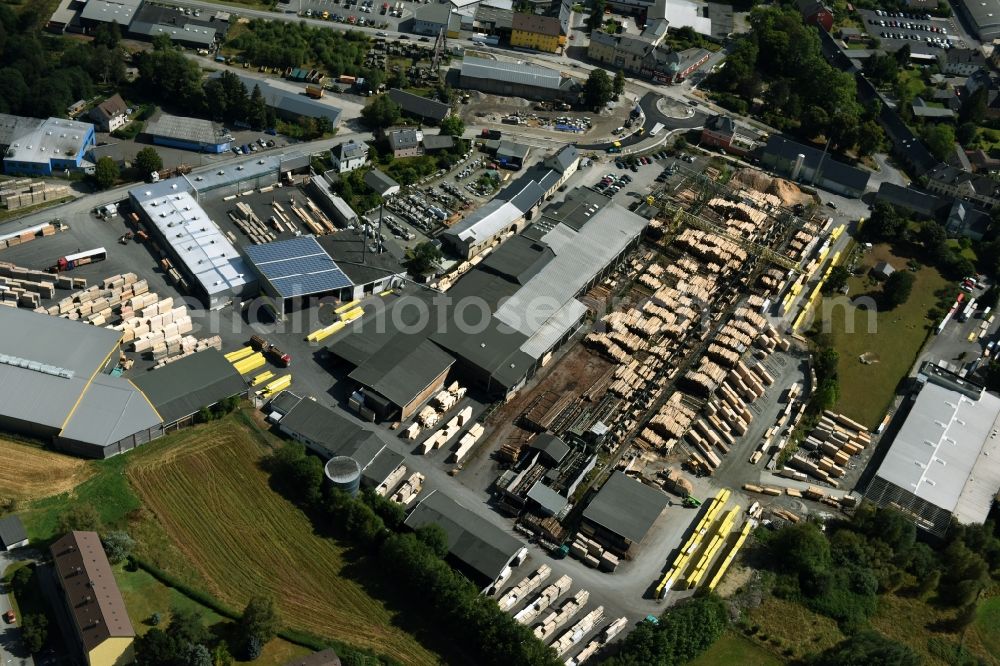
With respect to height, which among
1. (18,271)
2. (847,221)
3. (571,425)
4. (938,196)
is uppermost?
(938,196)

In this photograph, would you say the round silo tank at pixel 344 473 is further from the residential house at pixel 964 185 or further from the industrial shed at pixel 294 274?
the residential house at pixel 964 185

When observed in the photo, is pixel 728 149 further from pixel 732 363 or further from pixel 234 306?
pixel 234 306

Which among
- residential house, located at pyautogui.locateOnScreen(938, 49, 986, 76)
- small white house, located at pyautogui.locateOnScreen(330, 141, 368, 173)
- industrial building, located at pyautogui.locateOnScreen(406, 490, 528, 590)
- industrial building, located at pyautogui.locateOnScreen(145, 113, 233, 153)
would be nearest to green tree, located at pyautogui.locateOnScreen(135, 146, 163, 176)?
Answer: industrial building, located at pyautogui.locateOnScreen(145, 113, 233, 153)

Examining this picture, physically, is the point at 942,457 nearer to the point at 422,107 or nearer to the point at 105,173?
the point at 422,107

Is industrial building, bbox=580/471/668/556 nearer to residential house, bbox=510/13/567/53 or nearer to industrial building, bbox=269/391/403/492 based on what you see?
industrial building, bbox=269/391/403/492

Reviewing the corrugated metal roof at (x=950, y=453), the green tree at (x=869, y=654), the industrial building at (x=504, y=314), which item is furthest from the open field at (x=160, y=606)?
the corrugated metal roof at (x=950, y=453)

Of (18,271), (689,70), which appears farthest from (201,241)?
(689,70)

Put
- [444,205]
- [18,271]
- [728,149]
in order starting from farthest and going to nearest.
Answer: [728,149] < [444,205] < [18,271]
